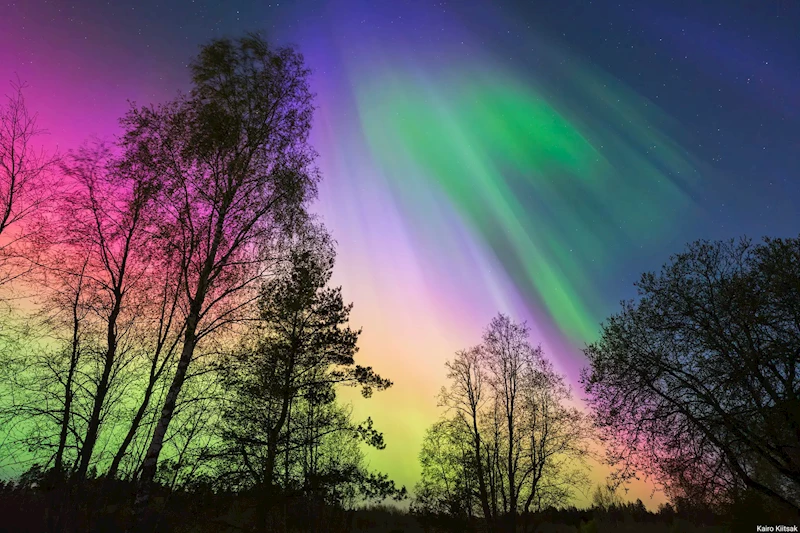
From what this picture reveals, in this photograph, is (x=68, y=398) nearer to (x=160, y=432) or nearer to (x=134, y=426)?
(x=134, y=426)

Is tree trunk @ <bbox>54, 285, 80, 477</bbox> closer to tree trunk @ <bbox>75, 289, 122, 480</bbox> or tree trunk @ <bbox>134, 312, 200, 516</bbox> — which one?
tree trunk @ <bbox>75, 289, 122, 480</bbox>

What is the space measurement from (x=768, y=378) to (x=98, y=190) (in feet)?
85.8

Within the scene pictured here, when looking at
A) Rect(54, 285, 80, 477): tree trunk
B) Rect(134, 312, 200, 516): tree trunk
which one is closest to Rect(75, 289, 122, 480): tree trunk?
Rect(54, 285, 80, 477): tree trunk

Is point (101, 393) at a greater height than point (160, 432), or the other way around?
point (101, 393)

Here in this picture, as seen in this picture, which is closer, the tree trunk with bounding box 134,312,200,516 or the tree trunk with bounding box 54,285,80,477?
the tree trunk with bounding box 134,312,200,516

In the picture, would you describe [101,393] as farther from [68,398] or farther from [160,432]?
[160,432]

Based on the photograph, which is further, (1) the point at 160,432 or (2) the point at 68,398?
(2) the point at 68,398

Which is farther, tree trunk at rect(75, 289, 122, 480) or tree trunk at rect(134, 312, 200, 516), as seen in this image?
tree trunk at rect(75, 289, 122, 480)

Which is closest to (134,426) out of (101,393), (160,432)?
(101,393)

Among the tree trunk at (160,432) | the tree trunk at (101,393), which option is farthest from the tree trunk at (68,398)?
the tree trunk at (160,432)

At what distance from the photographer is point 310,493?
15891 millimetres

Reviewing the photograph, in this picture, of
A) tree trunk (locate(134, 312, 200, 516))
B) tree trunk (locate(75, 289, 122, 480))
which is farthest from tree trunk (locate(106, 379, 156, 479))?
tree trunk (locate(134, 312, 200, 516))

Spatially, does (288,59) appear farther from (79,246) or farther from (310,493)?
(310,493)

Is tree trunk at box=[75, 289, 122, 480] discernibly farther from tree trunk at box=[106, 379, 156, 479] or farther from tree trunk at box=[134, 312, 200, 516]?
tree trunk at box=[134, 312, 200, 516]
